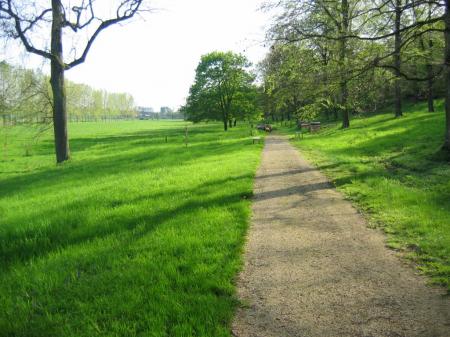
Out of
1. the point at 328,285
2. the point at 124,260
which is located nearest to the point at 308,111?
the point at 328,285

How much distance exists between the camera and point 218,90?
164 ft

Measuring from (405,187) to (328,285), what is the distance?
585 cm

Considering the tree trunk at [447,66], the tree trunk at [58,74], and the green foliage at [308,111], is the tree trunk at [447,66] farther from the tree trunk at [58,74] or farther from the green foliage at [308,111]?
the tree trunk at [58,74]

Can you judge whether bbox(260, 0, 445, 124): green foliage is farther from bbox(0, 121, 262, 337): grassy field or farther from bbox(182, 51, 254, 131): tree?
bbox(182, 51, 254, 131): tree

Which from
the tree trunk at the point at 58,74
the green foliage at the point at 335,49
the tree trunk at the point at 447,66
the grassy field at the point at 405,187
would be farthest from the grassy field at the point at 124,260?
the tree trunk at the point at 58,74

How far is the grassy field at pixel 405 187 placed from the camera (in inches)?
199

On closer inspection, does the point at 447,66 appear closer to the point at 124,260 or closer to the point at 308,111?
the point at 308,111

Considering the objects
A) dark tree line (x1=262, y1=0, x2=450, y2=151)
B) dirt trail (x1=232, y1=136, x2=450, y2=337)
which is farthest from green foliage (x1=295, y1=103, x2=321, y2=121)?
dirt trail (x1=232, y1=136, x2=450, y2=337)

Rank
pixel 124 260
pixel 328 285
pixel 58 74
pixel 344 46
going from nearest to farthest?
1. pixel 328 285
2. pixel 124 260
3. pixel 344 46
4. pixel 58 74

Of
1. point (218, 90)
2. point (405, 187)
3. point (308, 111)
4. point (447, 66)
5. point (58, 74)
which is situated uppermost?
point (218, 90)

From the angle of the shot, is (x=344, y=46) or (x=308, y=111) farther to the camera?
(x=308, y=111)

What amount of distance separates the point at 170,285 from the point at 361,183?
699 centimetres

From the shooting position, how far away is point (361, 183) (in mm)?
9484

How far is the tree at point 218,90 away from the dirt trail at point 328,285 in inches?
1741
